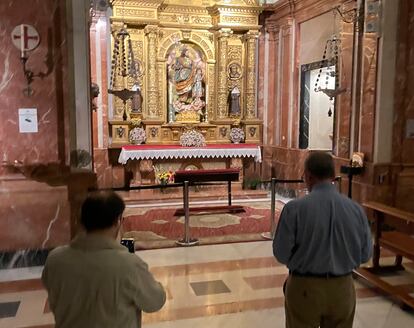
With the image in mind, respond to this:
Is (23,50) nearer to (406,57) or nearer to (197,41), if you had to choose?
(406,57)

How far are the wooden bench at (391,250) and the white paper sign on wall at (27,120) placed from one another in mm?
3909

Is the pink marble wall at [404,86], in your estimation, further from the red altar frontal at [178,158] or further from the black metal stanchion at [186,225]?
the red altar frontal at [178,158]

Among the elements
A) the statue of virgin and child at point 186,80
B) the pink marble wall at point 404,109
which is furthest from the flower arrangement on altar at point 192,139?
the pink marble wall at point 404,109

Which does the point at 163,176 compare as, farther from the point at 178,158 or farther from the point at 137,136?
the point at 137,136

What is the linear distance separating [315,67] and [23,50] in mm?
6200

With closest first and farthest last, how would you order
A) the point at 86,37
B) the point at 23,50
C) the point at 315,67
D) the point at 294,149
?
the point at 23,50, the point at 86,37, the point at 315,67, the point at 294,149

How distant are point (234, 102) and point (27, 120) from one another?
6661 mm

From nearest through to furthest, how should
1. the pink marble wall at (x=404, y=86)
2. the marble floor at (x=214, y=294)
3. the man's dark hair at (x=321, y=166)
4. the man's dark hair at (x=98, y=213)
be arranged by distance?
the man's dark hair at (x=98, y=213) < the man's dark hair at (x=321, y=166) < the marble floor at (x=214, y=294) < the pink marble wall at (x=404, y=86)

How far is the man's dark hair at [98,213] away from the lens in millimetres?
1836

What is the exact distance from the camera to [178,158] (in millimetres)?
10688

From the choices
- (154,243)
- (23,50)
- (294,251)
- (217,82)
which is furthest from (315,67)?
(294,251)

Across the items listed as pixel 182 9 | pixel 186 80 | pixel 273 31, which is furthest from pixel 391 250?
pixel 182 9

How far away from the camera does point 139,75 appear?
10.6 metres

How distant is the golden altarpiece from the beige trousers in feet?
26.1
